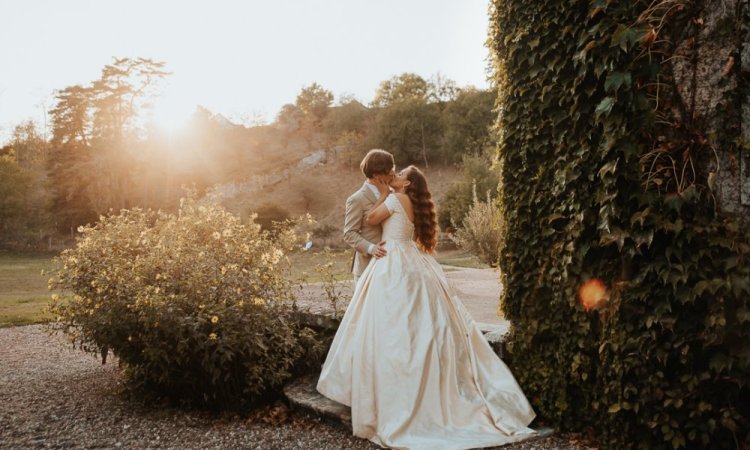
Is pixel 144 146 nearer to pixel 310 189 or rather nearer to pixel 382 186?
pixel 310 189

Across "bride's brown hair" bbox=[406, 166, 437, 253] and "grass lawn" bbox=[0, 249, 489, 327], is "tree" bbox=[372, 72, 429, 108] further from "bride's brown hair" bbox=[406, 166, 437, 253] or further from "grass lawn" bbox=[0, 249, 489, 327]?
"bride's brown hair" bbox=[406, 166, 437, 253]

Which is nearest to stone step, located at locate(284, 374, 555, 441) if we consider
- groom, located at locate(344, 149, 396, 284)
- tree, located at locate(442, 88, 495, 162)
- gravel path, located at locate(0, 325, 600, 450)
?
gravel path, located at locate(0, 325, 600, 450)

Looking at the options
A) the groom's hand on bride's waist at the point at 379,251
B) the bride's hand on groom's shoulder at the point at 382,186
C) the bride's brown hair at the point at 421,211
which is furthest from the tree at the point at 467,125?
the groom's hand on bride's waist at the point at 379,251

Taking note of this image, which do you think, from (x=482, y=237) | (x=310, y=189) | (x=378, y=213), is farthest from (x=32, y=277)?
(x=310, y=189)

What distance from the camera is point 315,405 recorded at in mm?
4516

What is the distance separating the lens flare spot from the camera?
11.7ft

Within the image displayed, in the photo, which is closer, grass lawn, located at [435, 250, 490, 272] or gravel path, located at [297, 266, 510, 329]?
gravel path, located at [297, 266, 510, 329]

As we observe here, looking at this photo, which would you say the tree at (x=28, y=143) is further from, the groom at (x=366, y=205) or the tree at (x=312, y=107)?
the groom at (x=366, y=205)

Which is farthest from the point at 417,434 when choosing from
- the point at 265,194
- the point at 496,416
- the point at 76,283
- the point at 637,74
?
the point at 265,194

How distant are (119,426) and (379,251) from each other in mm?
2759

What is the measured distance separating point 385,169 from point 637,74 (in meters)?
2.42

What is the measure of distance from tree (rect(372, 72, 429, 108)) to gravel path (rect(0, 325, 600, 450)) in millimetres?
47191

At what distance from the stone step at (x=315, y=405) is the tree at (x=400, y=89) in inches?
1866

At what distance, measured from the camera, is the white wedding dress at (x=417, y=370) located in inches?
152
